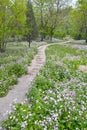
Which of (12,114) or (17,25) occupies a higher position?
(17,25)

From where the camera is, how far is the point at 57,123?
6.00 meters

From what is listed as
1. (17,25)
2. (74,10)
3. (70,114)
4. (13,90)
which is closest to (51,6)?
(74,10)

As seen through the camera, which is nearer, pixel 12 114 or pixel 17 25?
pixel 12 114

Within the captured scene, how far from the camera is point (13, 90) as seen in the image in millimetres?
10219

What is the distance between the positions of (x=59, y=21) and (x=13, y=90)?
43.9m

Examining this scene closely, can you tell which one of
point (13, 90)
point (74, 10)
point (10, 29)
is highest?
point (74, 10)

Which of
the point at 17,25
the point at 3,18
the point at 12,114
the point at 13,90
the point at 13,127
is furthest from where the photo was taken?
the point at 17,25

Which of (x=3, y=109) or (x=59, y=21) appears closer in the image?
(x=3, y=109)

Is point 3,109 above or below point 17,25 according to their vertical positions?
below

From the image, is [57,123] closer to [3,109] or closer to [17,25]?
[3,109]

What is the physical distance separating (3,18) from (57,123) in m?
21.9

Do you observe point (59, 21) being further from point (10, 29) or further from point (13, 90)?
point (13, 90)

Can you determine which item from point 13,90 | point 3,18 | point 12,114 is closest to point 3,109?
point 12,114

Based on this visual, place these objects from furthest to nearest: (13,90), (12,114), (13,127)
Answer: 1. (13,90)
2. (12,114)
3. (13,127)
